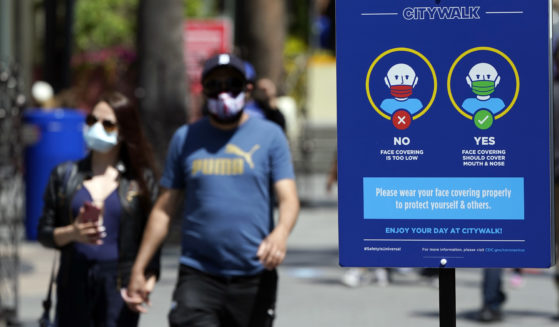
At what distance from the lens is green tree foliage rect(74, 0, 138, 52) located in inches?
1757

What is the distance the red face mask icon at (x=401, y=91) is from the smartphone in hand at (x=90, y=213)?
6.88ft

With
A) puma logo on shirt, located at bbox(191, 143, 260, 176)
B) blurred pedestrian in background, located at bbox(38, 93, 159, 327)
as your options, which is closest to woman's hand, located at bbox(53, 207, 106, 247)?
blurred pedestrian in background, located at bbox(38, 93, 159, 327)

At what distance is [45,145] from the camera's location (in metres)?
15.7

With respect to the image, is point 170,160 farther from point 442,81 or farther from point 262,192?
point 442,81

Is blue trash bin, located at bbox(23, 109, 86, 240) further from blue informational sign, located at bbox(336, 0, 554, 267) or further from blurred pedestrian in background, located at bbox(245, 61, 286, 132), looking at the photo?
blue informational sign, located at bbox(336, 0, 554, 267)

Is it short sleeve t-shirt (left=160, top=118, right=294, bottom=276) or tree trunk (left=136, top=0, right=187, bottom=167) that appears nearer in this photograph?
short sleeve t-shirt (left=160, top=118, right=294, bottom=276)

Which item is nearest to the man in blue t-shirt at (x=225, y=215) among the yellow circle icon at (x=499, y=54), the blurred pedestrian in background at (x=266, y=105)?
the yellow circle icon at (x=499, y=54)

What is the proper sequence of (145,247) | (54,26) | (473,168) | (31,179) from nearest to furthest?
(473,168)
(145,247)
(31,179)
(54,26)

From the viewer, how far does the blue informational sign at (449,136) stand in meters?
4.00

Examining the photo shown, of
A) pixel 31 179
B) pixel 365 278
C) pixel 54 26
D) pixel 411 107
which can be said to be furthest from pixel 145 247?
pixel 54 26

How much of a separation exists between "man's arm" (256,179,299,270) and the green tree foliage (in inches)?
1522

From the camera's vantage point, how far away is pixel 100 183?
20.1ft

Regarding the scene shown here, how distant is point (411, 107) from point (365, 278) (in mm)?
8494

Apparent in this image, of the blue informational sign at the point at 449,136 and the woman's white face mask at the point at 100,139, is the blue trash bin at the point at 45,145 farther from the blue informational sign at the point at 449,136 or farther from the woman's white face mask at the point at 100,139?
the blue informational sign at the point at 449,136
